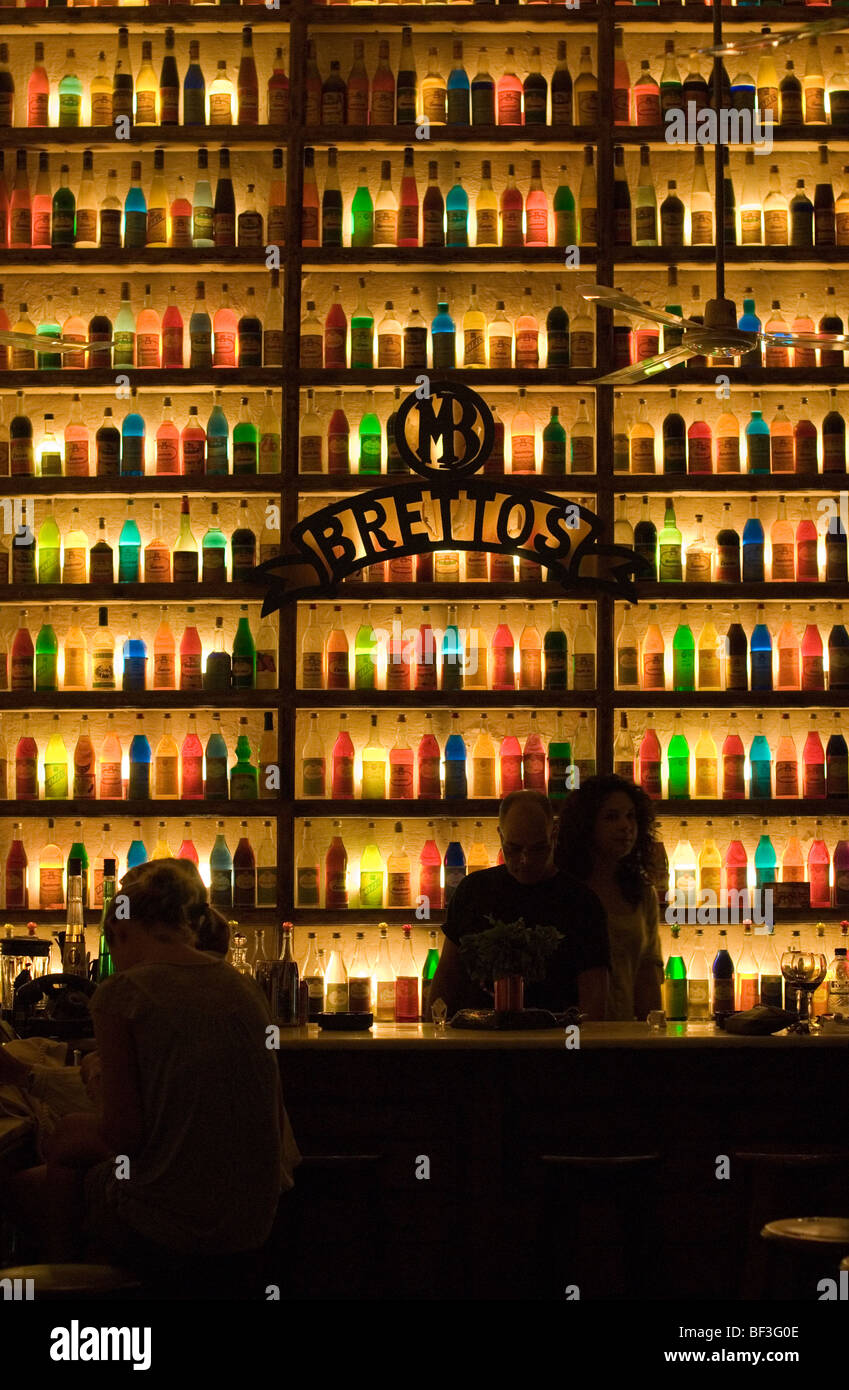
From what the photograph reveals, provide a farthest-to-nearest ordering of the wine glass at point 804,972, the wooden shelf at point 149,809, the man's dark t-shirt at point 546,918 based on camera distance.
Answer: the wooden shelf at point 149,809 → the man's dark t-shirt at point 546,918 → the wine glass at point 804,972

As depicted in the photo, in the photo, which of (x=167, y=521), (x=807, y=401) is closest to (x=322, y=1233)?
(x=167, y=521)

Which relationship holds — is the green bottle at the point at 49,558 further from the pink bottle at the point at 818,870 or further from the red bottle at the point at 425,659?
the pink bottle at the point at 818,870

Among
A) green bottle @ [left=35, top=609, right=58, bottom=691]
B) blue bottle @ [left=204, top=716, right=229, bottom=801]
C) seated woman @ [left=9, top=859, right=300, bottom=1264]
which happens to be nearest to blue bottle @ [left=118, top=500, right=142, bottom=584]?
green bottle @ [left=35, top=609, right=58, bottom=691]

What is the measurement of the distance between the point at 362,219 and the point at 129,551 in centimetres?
134

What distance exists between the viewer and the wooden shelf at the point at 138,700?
16.3 feet

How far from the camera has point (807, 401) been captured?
17.4 feet

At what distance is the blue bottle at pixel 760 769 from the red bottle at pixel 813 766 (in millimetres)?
113

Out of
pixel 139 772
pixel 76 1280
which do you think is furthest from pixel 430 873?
pixel 76 1280

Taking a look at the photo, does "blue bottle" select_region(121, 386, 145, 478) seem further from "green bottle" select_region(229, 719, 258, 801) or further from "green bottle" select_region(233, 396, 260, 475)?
"green bottle" select_region(229, 719, 258, 801)

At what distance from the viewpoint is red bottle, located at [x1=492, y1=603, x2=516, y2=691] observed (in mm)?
5039

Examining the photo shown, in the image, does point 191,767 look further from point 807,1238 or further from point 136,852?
point 807,1238

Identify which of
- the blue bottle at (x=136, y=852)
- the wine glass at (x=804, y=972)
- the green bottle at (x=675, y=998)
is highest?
the blue bottle at (x=136, y=852)

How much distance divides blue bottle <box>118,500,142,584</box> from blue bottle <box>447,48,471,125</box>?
1673 mm

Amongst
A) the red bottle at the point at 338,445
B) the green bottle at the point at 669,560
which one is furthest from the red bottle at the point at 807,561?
the red bottle at the point at 338,445
